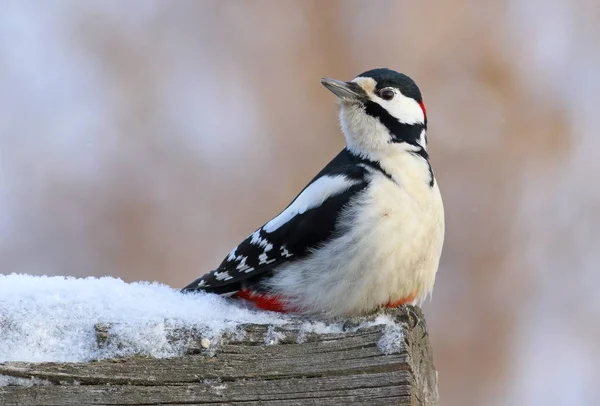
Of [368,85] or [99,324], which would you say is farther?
[368,85]

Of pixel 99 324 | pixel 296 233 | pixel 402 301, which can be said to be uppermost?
pixel 296 233

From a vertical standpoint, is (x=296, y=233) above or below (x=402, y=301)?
above

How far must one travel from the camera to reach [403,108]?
12.2 feet

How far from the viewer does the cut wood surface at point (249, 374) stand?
6.84ft

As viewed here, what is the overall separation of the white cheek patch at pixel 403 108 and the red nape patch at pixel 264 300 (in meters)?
1.02

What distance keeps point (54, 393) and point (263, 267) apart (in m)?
1.21

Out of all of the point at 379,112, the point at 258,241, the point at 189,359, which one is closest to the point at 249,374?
the point at 189,359

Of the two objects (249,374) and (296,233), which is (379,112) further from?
(249,374)

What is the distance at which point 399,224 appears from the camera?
3.07 metres

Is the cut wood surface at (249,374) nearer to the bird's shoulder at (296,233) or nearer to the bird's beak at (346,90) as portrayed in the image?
the bird's shoulder at (296,233)

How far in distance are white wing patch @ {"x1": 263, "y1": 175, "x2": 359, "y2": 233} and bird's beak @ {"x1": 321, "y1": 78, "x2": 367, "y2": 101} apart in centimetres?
44

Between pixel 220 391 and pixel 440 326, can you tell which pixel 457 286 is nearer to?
pixel 440 326

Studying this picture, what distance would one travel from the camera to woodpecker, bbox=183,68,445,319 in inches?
118

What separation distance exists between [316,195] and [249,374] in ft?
4.08
